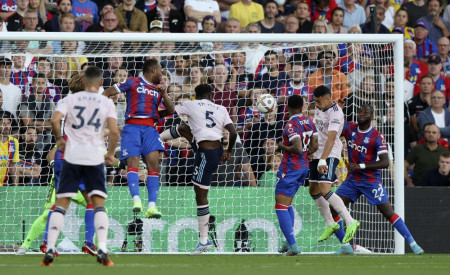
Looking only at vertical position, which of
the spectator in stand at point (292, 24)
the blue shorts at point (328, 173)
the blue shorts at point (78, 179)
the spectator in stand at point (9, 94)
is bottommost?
the blue shorts at point (78, 179)

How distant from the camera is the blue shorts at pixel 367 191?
1402cm

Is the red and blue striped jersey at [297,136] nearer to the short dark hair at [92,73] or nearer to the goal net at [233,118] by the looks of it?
the goal net at [233,118]

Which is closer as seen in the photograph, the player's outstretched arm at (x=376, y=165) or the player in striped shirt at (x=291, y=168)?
the player in striped shirt at (x=291, y=168)

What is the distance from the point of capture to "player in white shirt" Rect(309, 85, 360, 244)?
44.8 ft

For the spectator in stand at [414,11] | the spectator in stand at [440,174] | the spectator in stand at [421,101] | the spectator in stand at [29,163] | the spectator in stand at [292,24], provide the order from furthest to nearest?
the spectator in stand at [414,11] → the spectator in stand at [292,24] → the spectator in stand at [421,101] → the spectator in stand at [440,174] → the spectator in stand at [29,163]

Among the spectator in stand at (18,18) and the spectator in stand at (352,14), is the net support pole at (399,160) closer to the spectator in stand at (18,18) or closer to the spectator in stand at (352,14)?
the spectator in stand at (352,14)

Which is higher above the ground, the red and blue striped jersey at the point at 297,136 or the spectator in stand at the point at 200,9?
the spectator in stand at the point at 200,9

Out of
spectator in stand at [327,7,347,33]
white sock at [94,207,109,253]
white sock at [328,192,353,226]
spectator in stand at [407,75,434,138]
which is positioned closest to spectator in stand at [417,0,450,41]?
spectator in stand at [327,7,347,33]

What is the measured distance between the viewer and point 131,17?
60.8 ft

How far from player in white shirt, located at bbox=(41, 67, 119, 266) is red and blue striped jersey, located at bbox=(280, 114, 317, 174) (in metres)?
3.36

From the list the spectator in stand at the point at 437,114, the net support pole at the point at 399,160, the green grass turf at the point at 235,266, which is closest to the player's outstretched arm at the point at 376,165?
the net support pole at the point at 399,160

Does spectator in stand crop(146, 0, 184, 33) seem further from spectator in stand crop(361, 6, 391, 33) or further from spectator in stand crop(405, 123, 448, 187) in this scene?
spectator in stand crop(405, 123, 448, 187)

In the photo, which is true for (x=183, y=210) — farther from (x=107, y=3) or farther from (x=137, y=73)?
(x=107, y=3)

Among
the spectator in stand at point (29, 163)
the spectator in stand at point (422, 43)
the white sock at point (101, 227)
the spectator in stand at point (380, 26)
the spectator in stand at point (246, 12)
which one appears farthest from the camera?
the spectator in stand at point (422, 43)
